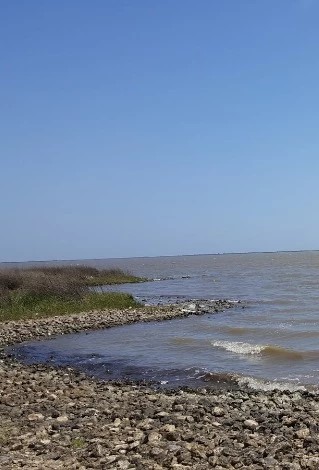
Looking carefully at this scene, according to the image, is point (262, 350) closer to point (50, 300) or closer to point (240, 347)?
point (240, 347)

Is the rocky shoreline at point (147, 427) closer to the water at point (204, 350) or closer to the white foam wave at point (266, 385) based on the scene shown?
the white foam wave at point (266, 385)

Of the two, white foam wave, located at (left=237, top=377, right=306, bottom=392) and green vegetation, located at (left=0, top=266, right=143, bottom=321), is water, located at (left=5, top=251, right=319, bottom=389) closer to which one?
white foam wave, located at (left=237, top=377, right=306, bottom=392)

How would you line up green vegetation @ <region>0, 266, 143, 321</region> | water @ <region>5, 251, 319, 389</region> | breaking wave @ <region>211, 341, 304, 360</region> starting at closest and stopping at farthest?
water @ <region>5, 251, 319, 389</region> → breaking wave @ <region>211, 341, 304, 360</region> → green vegetation @ <region>0, 266, 143, 321</region>

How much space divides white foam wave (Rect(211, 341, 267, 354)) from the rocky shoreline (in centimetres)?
734

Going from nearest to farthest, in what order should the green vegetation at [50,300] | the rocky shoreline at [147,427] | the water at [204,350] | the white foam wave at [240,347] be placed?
the rocky shoreline at [147,427] < the water at [204,350] < the white foam wave at [240,347] < the green vegetation at [50,300]

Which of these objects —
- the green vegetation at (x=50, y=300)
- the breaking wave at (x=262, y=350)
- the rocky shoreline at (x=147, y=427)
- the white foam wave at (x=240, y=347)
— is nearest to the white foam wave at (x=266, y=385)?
the rocky shoreline at (x=147, y=427)

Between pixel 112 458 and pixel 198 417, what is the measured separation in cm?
297

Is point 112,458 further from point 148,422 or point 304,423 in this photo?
point 304,423

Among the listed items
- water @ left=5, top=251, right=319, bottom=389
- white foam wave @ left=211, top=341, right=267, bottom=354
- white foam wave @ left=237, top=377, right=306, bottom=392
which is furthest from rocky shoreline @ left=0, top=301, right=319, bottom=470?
Result: white foam wave @ left=211, top=341, right=267, bottom=354

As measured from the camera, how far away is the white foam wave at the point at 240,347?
71.2ft

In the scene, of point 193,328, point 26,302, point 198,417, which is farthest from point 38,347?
point 198,417

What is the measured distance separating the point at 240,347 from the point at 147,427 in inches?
523

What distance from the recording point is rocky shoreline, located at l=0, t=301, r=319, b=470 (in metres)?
7.93

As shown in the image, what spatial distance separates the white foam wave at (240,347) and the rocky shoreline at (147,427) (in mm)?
7343
